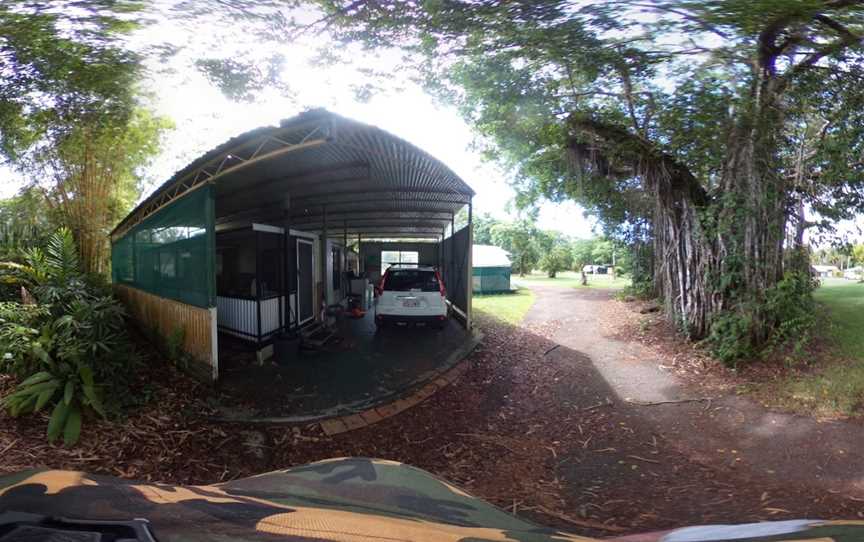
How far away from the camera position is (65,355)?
246 centimetres

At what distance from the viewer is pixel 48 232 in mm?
5508

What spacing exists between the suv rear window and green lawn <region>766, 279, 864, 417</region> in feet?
15.1

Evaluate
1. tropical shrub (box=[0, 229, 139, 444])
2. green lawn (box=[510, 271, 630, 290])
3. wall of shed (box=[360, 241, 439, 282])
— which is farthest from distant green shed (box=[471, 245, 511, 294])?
tropical shrub (box=[0, 229, 139, 444])

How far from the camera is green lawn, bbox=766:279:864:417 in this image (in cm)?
304

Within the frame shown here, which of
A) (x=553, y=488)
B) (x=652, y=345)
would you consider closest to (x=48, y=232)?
(x=553, y=488)

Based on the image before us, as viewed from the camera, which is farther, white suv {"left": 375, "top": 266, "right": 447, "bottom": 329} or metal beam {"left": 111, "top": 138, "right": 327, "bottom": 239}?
white suv {"left": 375, "top": 266, "right": 447, "bottom": 329}

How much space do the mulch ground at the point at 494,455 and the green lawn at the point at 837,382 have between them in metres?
1.74

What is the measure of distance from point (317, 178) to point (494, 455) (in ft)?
14.1

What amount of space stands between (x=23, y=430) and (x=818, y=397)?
6.10 m

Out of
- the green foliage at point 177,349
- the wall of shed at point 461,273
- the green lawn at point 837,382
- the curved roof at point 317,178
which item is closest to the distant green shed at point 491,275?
the wall of shed at point 461,273

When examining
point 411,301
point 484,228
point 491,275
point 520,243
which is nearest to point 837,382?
point 411,301

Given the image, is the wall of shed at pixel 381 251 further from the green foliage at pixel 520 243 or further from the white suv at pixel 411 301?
the green foliage at pixel 520 243

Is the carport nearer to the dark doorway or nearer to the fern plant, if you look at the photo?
the dark doorway

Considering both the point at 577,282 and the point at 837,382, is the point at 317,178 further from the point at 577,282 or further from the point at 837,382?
the point at 577,282
